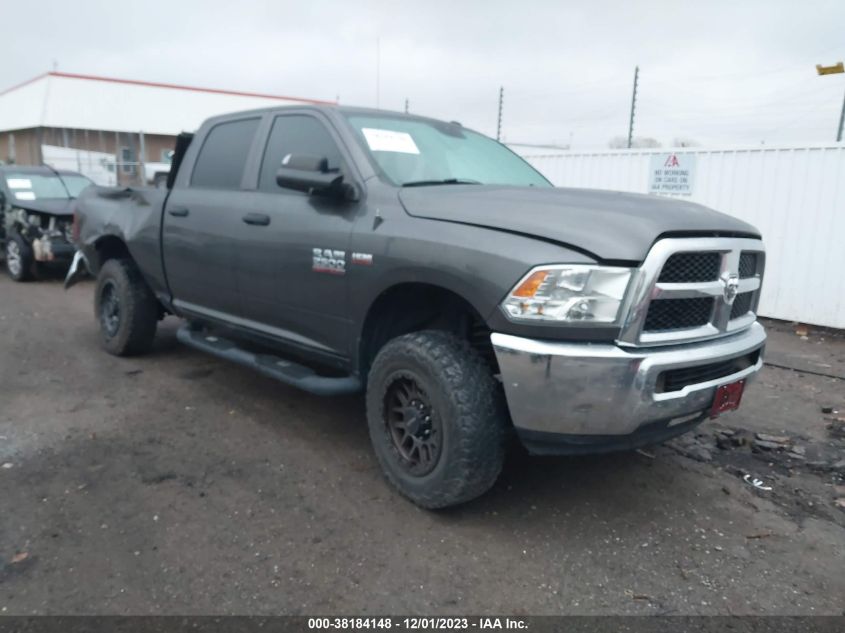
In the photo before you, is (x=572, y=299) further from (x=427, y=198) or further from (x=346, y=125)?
(x=346, y=125)

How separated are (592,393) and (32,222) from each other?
9.76m

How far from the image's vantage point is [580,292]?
8.30 ft

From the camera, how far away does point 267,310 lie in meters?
3.95

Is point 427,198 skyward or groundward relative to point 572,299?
skyward

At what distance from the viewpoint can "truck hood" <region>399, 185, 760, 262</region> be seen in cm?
258

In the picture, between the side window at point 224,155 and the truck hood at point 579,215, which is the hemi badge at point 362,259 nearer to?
the truck hood at point 579,215

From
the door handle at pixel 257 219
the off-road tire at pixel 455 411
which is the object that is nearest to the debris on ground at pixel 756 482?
the off-road tire at pixel 455 411

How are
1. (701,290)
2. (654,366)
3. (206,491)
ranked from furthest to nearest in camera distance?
(206,491), (701,290), (654,366)

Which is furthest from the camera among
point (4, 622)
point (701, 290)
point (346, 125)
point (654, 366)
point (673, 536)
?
point (346, 125)

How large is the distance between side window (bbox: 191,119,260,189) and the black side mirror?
960mm

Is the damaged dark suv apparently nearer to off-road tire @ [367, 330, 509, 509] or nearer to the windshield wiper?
the windshield wiper

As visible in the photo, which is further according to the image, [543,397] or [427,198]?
[427,198]

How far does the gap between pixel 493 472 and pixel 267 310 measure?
1794mm

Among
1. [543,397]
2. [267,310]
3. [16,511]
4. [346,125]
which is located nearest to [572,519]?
A: [543,397]
